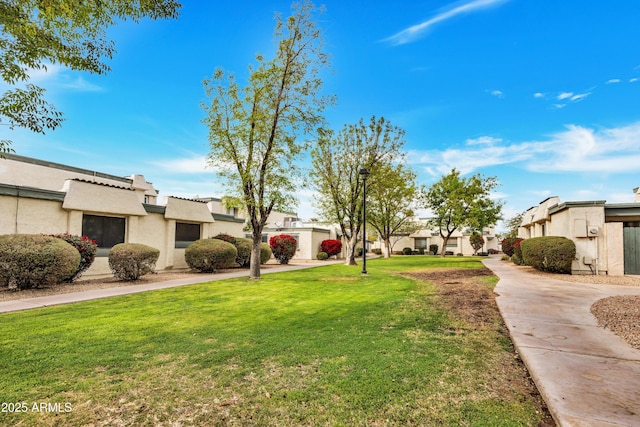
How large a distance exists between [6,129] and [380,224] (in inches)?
1164

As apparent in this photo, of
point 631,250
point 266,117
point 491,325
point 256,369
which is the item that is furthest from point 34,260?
point 631,250

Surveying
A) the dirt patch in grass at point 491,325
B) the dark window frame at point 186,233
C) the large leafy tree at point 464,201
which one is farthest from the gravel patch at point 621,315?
the large leafy tree at point 464,201

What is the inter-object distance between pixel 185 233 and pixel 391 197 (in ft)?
58.2

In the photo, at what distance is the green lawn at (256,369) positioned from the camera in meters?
2.53

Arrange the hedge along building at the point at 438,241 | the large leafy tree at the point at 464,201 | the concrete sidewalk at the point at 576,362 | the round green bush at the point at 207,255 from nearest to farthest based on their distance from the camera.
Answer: the concrete sidewalk at the point at 576,362, the round green bush at the point at 207,255, the large leafy tree at the point at 464,201, the hedge along building at the point at 438,241

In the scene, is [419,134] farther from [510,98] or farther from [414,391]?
[414,391]

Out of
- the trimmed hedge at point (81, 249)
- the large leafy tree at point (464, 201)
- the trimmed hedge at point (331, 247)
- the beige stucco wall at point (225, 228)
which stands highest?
the large leafy tree at point (464, 201)

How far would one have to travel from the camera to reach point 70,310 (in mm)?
6473

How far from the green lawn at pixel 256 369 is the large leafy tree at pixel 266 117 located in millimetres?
6642

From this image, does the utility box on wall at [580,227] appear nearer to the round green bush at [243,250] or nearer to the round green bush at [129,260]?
the round green bush at [243,250]

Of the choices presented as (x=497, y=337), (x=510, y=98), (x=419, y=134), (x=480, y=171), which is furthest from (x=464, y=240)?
(x=497, y=337)

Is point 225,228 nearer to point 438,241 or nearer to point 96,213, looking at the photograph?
point 96,213

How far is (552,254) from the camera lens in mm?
13180

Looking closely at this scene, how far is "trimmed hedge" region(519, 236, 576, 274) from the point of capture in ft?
42.6
